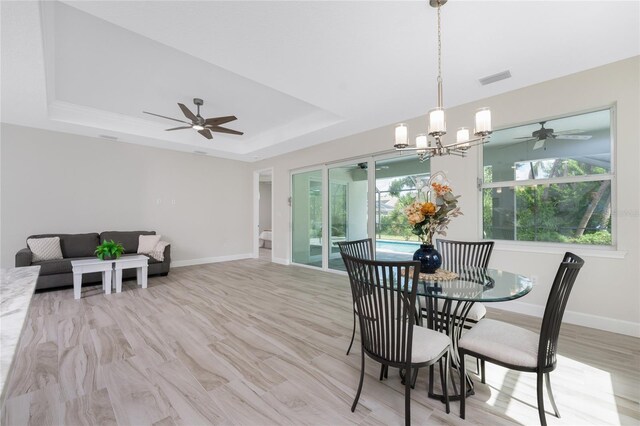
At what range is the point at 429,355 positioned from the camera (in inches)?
64.8

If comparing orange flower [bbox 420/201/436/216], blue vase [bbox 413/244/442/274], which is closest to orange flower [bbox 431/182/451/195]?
orange flower [bbox 420/201/436/216]

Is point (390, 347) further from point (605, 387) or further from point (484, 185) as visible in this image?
point (484, 185)

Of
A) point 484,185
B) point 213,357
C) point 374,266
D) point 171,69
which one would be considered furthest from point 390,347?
point 171,69

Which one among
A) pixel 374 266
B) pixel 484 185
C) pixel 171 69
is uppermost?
pixel 171 69

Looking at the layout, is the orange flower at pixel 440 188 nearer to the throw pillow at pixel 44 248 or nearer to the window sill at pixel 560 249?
the window sill at pixel 560 249

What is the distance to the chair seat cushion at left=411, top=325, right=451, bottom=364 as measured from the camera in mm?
1640

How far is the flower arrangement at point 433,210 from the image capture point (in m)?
2.07

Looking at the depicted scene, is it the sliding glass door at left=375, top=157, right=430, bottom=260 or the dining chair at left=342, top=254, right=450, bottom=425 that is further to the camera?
the sliding glass door at left=375, top=157, right=430, bottom=260

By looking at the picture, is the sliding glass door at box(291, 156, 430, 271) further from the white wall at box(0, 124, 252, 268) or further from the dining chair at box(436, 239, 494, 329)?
the white wall at box(0, 124, 252, 268)

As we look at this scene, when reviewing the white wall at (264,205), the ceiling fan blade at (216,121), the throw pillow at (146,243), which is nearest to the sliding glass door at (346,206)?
the ceiling fan blade at (216,121)

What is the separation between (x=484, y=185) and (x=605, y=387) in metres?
2.42

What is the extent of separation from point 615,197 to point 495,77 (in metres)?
1.79

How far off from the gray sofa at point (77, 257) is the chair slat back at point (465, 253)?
504 cm

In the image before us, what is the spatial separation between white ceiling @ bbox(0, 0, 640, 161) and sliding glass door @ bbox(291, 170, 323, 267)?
2.19 m
